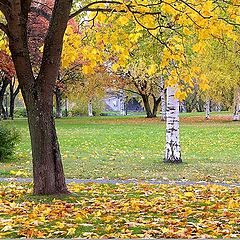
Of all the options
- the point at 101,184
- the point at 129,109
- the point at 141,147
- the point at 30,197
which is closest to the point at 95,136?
the point at 141,147

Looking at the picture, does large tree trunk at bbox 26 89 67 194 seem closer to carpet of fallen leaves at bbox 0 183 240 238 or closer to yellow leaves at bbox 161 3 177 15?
carpet of fallen leaves at bbox 0 183 240 238

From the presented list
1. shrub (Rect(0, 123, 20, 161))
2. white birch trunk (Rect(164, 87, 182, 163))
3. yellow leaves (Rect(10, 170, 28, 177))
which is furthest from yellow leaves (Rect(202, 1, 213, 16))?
shrub (Rect(0, 123, 20, 161))

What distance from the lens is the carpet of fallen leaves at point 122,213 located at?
222 inches

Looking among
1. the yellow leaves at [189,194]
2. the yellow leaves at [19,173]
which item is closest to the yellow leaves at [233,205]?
the yellow leaves at [189,194]

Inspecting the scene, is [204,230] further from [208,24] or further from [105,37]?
[105,37]

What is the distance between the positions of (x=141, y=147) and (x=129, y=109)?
74.0m

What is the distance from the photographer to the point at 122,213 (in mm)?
7074

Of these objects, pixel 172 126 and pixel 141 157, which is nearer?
pixel 172 126

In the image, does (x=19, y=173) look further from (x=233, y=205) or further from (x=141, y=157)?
(x=141, y=157)

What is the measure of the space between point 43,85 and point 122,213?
2708 mm

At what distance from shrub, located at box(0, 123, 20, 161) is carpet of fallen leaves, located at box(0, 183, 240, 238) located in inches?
246

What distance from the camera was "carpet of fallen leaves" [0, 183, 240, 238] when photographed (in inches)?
222

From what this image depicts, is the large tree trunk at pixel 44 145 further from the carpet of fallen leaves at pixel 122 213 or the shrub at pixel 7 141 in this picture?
the shrub at pixel 7 141

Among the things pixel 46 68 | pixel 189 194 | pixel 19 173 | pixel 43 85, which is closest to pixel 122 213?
pixel 189 194
